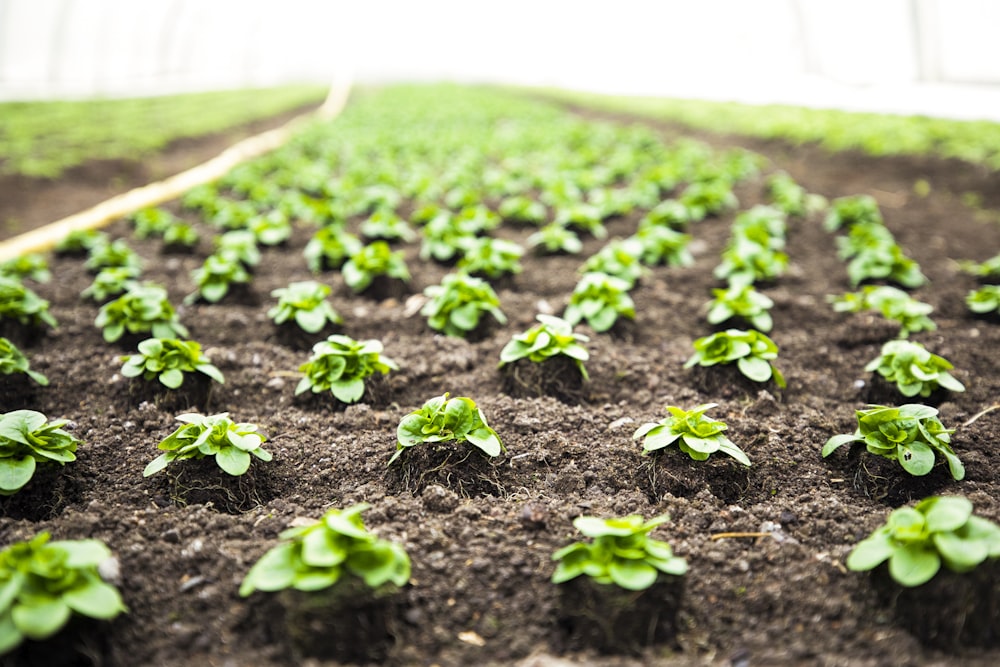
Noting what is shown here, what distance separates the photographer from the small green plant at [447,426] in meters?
2.38

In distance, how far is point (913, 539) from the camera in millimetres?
1735

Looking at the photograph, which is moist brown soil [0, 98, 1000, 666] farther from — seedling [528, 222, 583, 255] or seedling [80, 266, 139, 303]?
seedling [528, 222, 583, 255]

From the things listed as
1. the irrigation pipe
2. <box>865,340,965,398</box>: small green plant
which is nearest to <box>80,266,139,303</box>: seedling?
the irrigation pipe

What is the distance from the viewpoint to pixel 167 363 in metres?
2.92

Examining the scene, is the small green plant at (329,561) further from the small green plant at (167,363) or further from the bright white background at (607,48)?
the bright white background at (607,48)

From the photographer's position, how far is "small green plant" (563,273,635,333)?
364 cm

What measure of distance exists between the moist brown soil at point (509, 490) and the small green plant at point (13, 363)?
98mm

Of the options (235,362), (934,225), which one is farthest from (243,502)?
(934,225)

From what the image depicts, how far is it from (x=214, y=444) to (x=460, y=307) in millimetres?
1639

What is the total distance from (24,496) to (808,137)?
10961 mm

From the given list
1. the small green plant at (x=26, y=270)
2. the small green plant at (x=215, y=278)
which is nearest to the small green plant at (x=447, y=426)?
the small green plant at (x=215, y=278)

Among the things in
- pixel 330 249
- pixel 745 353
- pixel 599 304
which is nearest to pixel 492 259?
pixel 599 304

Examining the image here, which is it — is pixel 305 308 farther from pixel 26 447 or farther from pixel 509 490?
pixel 509 490

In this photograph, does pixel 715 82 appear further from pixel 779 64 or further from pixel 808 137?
pixel 808 137
